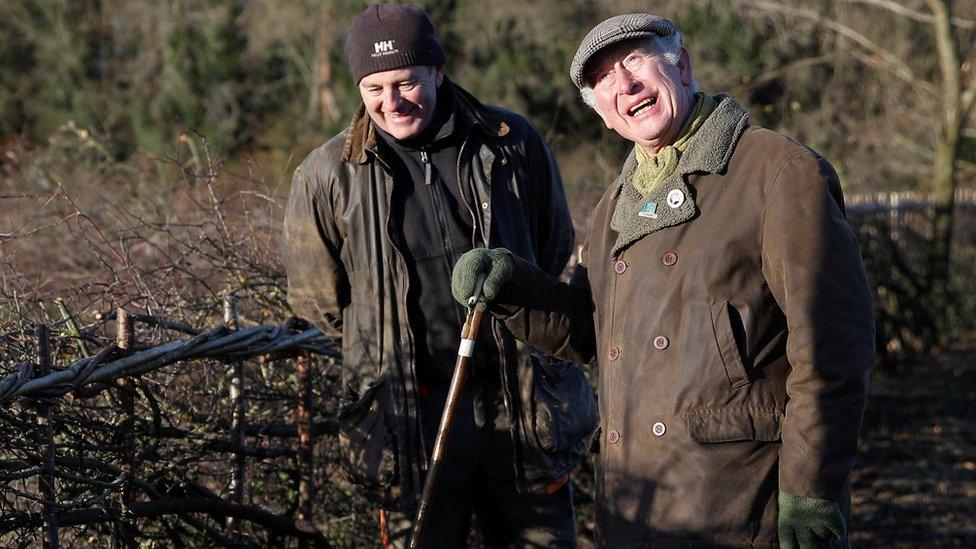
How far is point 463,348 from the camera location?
3.09 meters

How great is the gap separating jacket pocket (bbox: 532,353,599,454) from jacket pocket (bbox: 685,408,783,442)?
1072 mm

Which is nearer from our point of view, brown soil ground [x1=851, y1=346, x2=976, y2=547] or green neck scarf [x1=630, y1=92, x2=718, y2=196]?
green neck scarf [x1=630, y1=92, x2=718, y2=196]

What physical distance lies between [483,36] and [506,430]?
708 inches

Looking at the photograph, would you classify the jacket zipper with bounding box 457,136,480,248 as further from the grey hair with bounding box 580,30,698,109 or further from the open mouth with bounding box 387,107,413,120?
the grey hair with bounding box 580,30,698,109

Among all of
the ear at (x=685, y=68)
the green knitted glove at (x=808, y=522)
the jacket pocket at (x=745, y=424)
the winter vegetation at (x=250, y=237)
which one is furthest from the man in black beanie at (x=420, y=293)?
the green knitted glove at (x=808, y=522)

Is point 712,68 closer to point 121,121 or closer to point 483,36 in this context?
point 483,36

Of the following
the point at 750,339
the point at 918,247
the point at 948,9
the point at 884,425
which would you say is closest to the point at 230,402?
the point at 750,339

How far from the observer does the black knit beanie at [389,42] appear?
3654 mm

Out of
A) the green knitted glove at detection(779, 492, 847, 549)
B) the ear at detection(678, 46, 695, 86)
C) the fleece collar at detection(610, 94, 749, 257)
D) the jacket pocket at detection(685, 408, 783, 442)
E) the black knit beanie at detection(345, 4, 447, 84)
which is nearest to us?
the green knitted glove at detection(779, 492, 847, 549)

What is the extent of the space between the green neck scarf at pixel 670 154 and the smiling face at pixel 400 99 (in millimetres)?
946

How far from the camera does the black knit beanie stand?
3654 mm

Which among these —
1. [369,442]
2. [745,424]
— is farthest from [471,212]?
[745,424]

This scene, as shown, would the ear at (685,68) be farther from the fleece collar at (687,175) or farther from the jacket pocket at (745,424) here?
the jacket pocket at (745,424)

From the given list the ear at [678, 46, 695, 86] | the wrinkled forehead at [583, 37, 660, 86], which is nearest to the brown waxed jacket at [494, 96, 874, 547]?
the ear at [678, 46, 695, 86]
